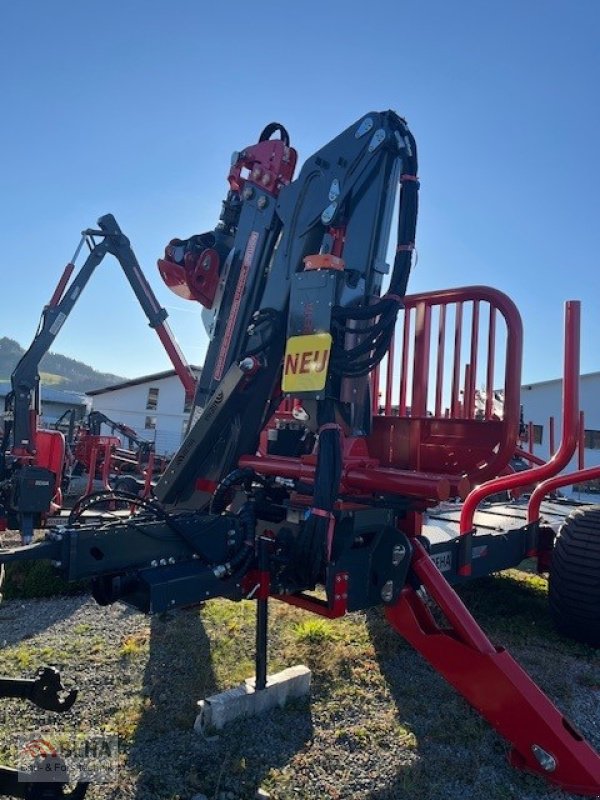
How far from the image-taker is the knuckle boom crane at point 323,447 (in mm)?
3014

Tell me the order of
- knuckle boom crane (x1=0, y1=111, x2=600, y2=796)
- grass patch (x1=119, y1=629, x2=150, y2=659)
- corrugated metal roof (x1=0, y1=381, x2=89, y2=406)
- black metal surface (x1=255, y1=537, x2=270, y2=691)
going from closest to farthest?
knuckle boom crane (x1=0, y1=111, x2=600, y2=796)
black metal surface (x1=255, y1=537, x2=270, y2=691)
grass patch (x1=119, y1=629, x2=150, y2=659)
corrugated metal roof (x1=0, y1=381, x2=89, y2=406)

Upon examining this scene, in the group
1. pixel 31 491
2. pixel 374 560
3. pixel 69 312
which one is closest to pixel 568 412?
pixel 374 560

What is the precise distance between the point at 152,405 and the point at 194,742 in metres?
31.7

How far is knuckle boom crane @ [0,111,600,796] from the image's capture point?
301cm

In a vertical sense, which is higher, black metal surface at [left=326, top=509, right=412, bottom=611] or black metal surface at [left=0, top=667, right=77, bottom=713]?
black metal surface at [left=326, top=509, right=412, bottom=611]

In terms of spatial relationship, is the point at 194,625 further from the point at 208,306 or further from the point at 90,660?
the point at 208,306

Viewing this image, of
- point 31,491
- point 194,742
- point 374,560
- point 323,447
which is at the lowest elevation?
point 194,742

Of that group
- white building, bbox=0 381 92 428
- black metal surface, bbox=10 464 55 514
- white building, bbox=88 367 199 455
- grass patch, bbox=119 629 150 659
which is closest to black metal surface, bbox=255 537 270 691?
grass patch, bbox=119 629 150 659

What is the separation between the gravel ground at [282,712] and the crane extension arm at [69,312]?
556 cm

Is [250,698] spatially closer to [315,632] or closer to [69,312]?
[315,632]

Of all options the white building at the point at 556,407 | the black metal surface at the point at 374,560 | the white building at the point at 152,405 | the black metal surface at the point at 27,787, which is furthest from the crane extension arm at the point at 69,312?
the white building at the point at 152,405

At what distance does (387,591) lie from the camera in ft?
11.4

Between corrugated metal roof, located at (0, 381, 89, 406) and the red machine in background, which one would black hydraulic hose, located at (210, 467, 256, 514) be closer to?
the red machine in background

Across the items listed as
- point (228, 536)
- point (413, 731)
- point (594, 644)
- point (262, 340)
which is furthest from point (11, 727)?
point (594, 644)
